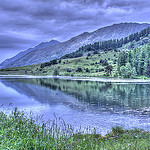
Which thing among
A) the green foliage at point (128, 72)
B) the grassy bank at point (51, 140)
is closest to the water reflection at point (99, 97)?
the grassy bank at point (51, 140)

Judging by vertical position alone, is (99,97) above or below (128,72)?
below

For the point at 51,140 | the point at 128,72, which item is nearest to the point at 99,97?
the point at 51,140

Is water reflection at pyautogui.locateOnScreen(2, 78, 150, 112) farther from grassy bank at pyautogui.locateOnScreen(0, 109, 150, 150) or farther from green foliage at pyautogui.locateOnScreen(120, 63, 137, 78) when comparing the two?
green foliage at pyautogui.locateOnScreen(120, 63, 137, 78)

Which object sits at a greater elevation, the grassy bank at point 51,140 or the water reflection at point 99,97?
the grassy bank at point 51,140

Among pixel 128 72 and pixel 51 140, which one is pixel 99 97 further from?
pixel 128 72

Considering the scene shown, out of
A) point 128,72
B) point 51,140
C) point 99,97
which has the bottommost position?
point 99,97

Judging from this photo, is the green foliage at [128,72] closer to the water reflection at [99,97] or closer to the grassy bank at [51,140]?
the water reflection at [99,97]

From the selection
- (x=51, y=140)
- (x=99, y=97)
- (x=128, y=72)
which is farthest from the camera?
(x=128, y=72)

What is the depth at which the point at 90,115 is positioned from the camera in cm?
2450

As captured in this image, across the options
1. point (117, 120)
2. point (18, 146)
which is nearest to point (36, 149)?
Result: point (18, 146)

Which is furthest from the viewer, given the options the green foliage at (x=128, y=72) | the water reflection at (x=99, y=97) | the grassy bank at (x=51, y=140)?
the green foliage at (x=128, y=72)

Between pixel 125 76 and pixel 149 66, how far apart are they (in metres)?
15.0

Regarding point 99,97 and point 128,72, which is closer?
point 99,97

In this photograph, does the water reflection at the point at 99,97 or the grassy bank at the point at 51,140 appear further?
the water reflection at the point at 99,97
